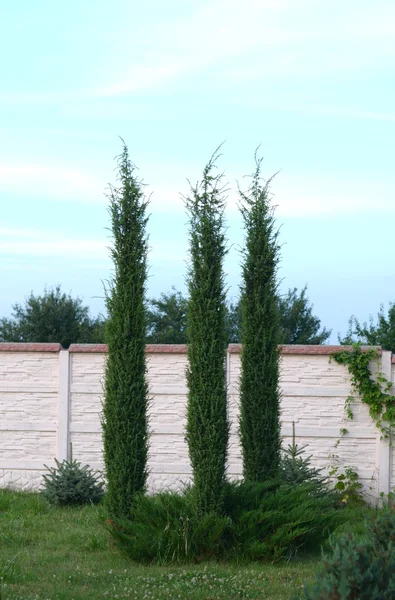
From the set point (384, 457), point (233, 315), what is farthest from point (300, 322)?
point (384, 457)

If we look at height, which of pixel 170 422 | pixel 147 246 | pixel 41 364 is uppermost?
pixel 147 246

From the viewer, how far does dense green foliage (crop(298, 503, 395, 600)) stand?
429 cm

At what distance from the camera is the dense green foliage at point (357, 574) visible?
4.29 meters

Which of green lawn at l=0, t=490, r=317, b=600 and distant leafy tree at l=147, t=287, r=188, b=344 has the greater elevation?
distant leafy tree at l=147, t=287, r=188, b=344

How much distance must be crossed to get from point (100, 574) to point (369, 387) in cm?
592

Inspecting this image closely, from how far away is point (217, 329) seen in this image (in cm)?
902

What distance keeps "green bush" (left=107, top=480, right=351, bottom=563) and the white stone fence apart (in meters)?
3.22

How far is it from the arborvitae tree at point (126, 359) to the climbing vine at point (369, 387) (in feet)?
13.9

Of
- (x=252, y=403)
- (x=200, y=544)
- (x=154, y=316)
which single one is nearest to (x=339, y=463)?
(x=252, y=403)

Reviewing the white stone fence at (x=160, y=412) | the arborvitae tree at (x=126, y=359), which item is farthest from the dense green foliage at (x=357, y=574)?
the white stone fence at (x=160, y=412)

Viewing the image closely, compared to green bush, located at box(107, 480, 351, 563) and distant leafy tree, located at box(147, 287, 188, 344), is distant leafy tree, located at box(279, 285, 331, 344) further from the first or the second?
green bush, located at box(107, 480, 351, 563)

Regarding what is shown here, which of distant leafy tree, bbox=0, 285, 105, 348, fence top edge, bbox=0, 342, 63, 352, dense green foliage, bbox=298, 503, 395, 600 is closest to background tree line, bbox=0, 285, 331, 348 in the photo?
distant leafy tree, bbox=0, 285, 105, 348

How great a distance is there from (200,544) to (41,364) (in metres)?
5.82

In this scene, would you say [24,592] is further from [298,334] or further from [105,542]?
[298,334]
